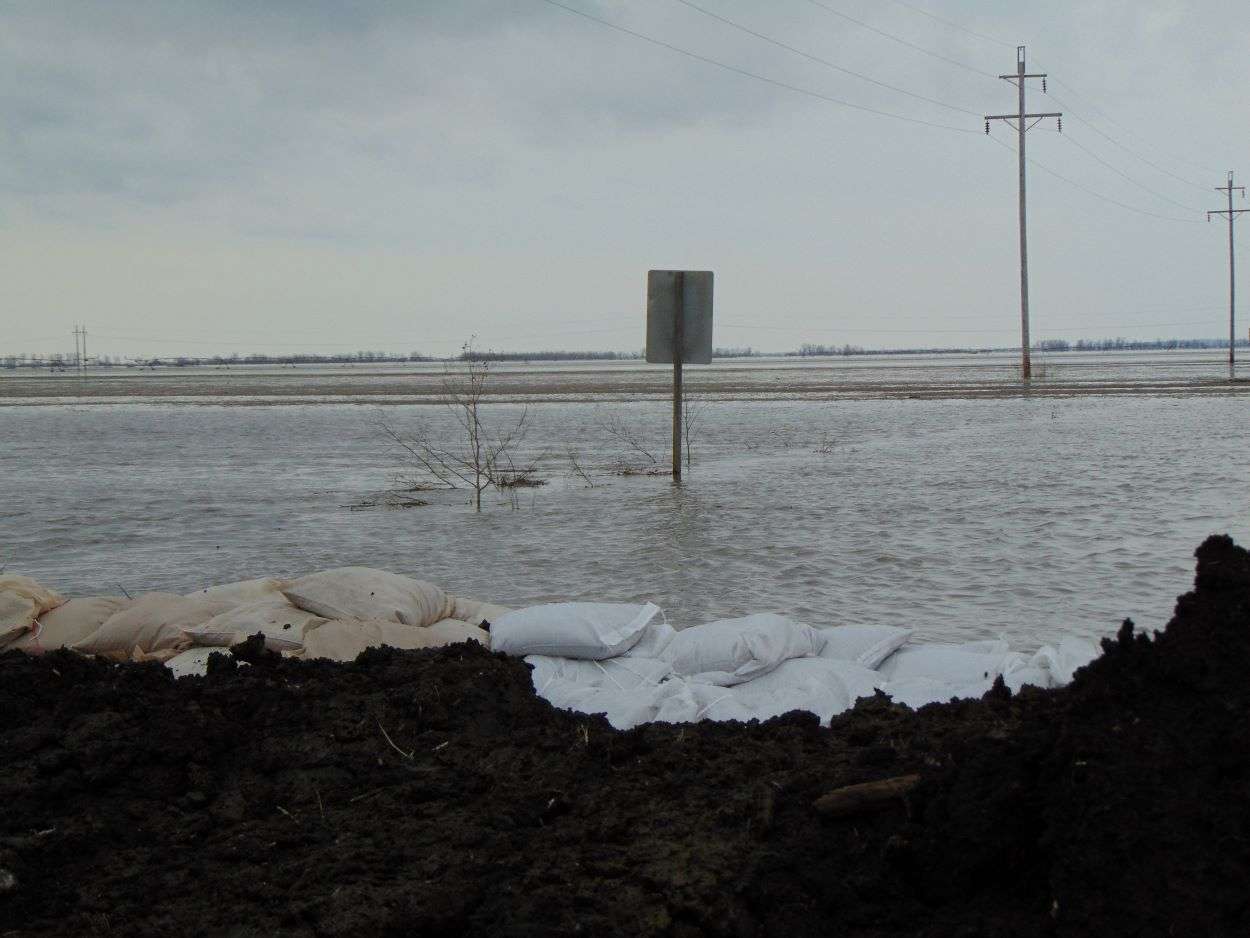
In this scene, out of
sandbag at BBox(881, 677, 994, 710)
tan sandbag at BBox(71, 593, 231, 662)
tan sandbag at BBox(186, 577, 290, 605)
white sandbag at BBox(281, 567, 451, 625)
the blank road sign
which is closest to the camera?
sandbag at BBox(881, 677, 994, 710)

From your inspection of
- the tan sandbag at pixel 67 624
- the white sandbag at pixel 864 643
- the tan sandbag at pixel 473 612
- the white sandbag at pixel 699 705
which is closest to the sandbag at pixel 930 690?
the white sandbag at pixel 864 643

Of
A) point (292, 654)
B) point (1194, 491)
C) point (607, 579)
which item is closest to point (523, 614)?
point (292, 654)

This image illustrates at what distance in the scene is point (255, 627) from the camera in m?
5.28

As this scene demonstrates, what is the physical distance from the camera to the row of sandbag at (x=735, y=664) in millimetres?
4484

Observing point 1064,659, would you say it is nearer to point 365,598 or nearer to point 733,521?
point 365,598

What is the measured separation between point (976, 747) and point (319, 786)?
6.18 feet

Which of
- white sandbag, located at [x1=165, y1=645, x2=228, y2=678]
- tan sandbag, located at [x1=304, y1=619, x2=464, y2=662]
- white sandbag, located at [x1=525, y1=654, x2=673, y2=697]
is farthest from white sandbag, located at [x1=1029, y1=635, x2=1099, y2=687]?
white sandbag, located at [x1=165, y1=645, x2=228, y2=678]

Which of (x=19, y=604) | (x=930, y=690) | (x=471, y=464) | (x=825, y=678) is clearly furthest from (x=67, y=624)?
(x=471, y=464)

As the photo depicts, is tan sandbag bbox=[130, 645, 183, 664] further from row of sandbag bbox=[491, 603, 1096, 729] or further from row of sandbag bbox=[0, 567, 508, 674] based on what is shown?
row of sandbag bbox=[491, 603, 1096, 729]

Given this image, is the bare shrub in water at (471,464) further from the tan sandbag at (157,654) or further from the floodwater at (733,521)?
the tan sandbag at (157,654)

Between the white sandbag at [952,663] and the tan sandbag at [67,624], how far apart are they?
359cm

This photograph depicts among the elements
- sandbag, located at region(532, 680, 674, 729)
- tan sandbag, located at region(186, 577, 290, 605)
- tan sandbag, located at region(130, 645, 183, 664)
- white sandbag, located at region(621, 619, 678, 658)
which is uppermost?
tan sandbag, located at region(186, 577, 290, 605)

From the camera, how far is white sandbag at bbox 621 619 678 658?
17.3 feet

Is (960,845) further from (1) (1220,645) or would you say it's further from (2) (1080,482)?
(2) (1080,482)
